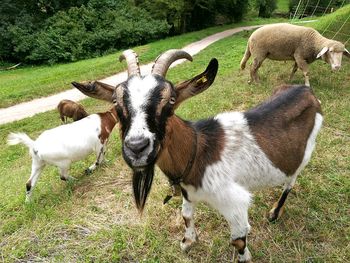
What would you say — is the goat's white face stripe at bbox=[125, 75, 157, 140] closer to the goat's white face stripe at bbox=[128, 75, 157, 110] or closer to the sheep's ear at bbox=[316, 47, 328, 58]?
the goat's white face stripe at bbox=[128, 75, 157, 110]

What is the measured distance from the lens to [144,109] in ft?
8.08

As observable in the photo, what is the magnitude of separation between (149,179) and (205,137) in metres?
0.64

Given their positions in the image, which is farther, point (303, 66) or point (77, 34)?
point (77, 34)

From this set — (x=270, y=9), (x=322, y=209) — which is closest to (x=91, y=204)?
(x=322, y=209)

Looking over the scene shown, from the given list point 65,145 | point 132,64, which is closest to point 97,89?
point 132,64

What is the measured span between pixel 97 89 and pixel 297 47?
6.71 metres

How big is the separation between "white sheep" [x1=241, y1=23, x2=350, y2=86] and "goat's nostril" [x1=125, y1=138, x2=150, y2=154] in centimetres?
657

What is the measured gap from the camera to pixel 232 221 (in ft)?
10.1

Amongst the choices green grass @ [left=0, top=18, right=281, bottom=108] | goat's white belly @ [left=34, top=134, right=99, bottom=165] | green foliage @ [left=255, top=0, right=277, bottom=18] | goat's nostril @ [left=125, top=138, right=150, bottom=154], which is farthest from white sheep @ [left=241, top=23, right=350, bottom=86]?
green foliage @ [left=255, top=0, right=277, bottom=18]

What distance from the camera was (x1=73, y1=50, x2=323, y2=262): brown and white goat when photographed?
2.50m

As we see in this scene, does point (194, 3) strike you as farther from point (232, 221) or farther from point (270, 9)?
point (232, 221)

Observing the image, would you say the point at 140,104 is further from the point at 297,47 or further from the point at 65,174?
the point at 297,47

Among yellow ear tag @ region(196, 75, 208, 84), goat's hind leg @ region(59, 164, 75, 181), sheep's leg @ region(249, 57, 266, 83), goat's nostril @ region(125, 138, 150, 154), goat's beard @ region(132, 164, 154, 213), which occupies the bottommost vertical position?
sheep's leg @ region(249, 57, 266, 83)

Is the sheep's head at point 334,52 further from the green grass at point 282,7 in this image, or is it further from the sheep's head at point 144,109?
the green grass at point 282,7
